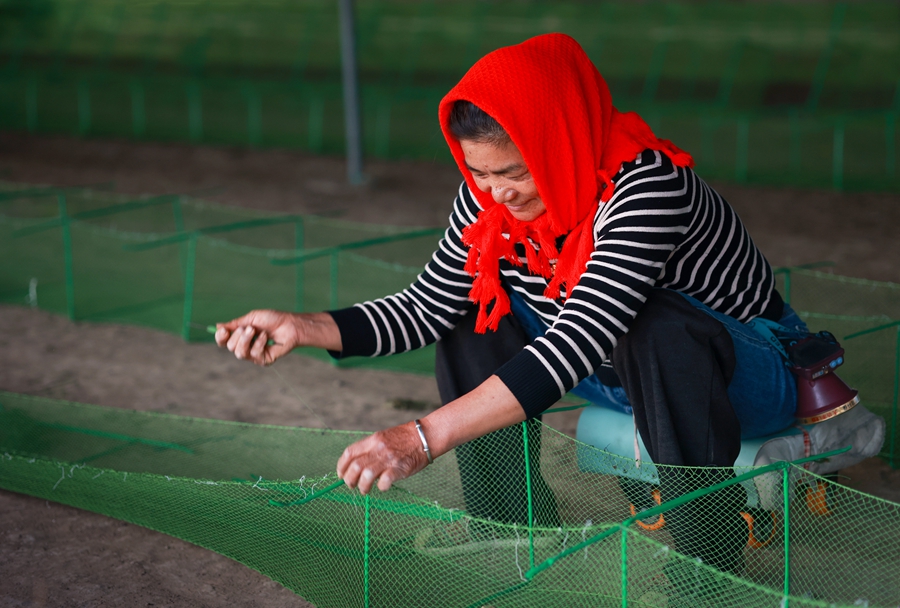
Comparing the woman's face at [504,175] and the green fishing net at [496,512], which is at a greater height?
the woman's face at [504,175]

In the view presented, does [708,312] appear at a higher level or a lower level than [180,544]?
higher

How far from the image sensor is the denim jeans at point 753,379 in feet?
5.79

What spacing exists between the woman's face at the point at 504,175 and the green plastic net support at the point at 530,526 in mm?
465

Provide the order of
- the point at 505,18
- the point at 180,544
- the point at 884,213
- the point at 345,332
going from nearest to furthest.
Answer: the point at 345,332, the point at 180,544, the point at 884,213, the point at 505,18

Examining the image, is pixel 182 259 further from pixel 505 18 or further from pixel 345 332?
pixel 505 18

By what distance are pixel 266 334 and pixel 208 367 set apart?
168 cm

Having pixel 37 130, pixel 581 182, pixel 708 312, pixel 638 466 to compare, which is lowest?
pixel 37 130

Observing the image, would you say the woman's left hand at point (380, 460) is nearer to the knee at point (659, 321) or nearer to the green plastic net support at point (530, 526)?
the green plastic net support at point (530, 526)

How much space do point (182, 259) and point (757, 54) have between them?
558 centimetres

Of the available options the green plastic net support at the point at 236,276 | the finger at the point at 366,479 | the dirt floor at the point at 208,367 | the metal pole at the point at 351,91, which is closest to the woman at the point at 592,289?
the finger at the point at 366,479

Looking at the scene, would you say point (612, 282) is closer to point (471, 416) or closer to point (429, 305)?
point (471, 416)

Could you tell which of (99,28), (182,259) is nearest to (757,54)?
(182,259)

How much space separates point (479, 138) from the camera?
1624 mm

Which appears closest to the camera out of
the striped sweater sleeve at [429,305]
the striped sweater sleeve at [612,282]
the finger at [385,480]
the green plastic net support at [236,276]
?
the finger at [385,480]
